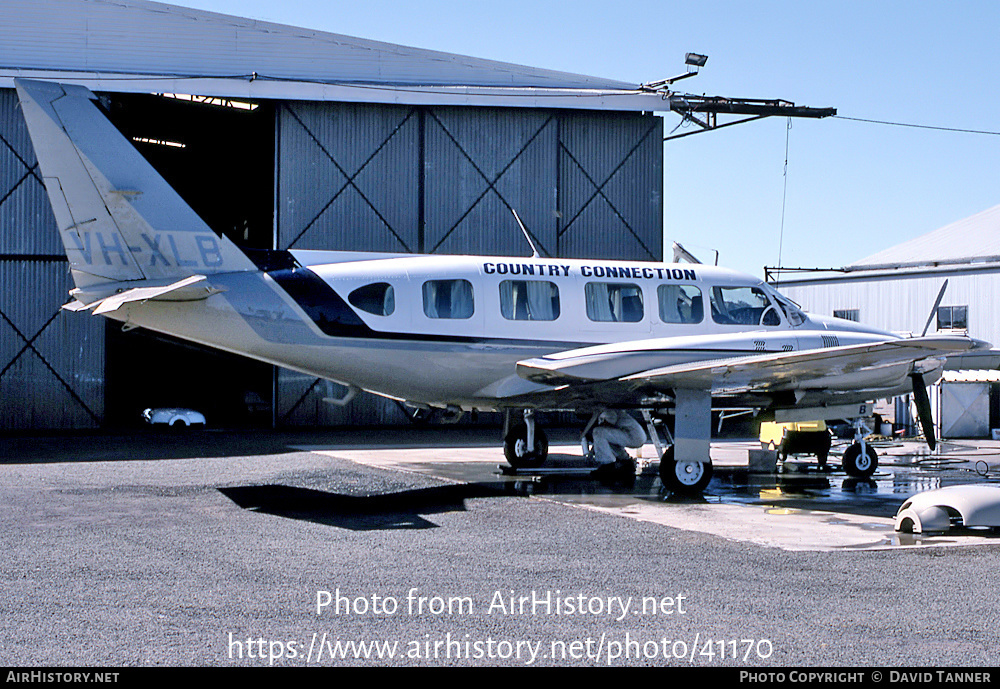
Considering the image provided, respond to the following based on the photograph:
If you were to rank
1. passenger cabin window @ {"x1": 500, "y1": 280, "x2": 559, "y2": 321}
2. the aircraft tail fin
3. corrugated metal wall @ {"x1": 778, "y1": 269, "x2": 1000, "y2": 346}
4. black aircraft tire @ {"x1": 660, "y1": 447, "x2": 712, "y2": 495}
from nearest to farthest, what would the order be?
the aircraft tail fin, black aircraft tire @ {"x1": 660, "y1": 447, "x2": 712, "y2": 495}, passenger cabin window @ {"x1": 500, "y1": 280, "x2": 559, "y2": 321}, corrugated metal wall @ {"x1": 778, "y1": 269, "x2": 1000, "y2": 346}

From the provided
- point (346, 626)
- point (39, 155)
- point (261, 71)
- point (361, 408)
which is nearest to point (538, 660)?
point (346, 626)

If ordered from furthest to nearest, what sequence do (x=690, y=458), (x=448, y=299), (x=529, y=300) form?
(x=529, y=300), (x=448, y=299), (x=690, y=458)

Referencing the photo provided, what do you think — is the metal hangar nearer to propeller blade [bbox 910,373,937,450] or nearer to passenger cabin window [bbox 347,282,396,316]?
passenger cabin window [bbox 347,282,396,316]

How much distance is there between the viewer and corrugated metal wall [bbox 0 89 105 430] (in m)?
28.3

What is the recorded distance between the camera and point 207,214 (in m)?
42.8

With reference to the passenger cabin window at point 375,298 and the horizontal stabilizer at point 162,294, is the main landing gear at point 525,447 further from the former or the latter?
the horizontal stabilizer at point 162,294

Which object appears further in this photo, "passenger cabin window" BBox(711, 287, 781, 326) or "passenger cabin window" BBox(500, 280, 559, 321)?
"passenger cabin window" BBox(711, 287, 781, 326)

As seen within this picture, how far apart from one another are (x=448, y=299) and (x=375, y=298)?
1149 mm

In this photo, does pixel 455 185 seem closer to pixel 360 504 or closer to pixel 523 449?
pixel 523 449

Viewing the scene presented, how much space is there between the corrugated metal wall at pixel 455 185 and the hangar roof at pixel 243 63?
915 millimetres

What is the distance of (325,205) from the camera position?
30.4 metres

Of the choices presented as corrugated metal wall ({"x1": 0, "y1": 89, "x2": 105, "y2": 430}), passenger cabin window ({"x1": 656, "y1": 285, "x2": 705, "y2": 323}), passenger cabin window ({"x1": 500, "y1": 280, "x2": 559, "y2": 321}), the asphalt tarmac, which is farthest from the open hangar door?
the asphalt tarmac

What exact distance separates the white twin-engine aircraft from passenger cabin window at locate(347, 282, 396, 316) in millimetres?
21

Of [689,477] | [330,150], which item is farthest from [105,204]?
[330,150]
